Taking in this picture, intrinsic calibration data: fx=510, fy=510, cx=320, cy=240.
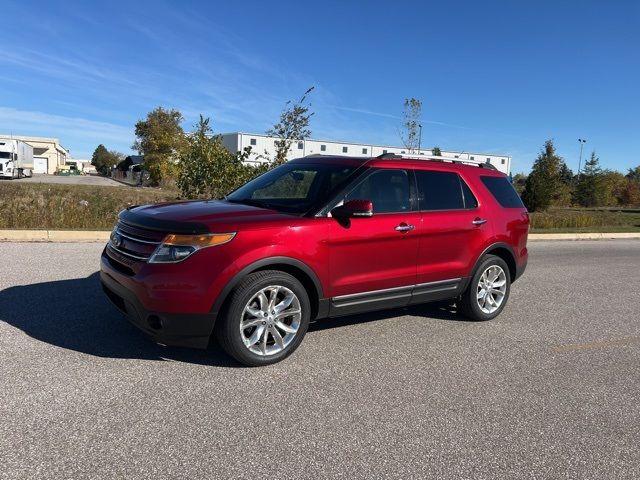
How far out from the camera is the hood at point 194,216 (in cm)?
401

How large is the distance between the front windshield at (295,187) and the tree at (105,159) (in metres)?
114

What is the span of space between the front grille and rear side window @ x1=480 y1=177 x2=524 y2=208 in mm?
3937

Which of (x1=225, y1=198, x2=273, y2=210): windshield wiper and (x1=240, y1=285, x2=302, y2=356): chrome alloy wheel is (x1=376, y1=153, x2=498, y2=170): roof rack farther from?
(x1=240, y1=285, x2=302, y2=356): chrome alloy wheel

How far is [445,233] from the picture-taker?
5.42 meters

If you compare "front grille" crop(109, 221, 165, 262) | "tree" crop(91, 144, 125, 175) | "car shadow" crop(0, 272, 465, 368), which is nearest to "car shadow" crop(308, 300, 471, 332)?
"car shadow" crop(0, 272, 465, 368)

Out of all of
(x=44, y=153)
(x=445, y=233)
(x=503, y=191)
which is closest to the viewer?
(x=445, y=233)

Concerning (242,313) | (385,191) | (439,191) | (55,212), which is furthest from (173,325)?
(55,212)

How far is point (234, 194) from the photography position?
553cm

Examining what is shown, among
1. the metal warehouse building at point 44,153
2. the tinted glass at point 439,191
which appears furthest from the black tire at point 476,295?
the metal warehouse building at point 44,153

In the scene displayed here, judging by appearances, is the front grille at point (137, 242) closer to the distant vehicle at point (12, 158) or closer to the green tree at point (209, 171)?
the green tree at point (209, 171)

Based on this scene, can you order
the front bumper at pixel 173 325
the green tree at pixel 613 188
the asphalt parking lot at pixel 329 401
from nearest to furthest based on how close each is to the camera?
the asphalt parking lot at pixel 329 401 < the front bumper at pixel 173 325 < the green tree at pixel 613 188

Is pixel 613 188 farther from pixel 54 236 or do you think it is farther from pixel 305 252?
pixel 305 252

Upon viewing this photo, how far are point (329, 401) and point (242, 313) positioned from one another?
98 cm

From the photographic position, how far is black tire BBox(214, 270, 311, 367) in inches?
159
